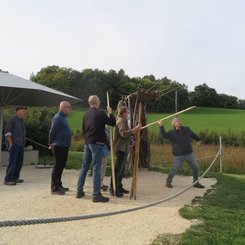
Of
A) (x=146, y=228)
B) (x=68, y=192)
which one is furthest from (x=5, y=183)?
(x=146, y=228)

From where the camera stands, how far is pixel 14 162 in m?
9.28

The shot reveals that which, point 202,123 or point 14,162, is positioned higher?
point 202,123

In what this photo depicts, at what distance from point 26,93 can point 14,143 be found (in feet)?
11.2

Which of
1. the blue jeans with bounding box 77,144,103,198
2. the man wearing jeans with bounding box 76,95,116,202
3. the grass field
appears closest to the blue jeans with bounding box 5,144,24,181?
the blue jeans with bounding box 77,144,103,198

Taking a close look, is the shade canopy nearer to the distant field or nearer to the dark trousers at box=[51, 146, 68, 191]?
the dark trousers at box=[51, 146, 68, 191]

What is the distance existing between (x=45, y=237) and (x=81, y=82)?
55.2 meters

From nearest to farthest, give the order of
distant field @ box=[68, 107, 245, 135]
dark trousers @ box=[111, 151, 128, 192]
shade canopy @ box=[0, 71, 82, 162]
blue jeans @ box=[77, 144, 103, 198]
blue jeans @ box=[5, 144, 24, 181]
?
1. blue jeans @ box=[77, 144, 103, 198]
2. dark trousers @ box=[111, 151, 128, 192]
3. blue jeans @ box=[5, 144, 24, 181]
4. shade canopy @ box=[0, 71, 82, 162]
5. distant field @ box=[68, 107, 245, 135]

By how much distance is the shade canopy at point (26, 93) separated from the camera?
36.7 feet

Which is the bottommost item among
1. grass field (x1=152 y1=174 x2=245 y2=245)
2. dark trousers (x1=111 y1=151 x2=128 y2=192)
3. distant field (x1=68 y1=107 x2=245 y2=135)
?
grass field (x1=152 y1=174 x2=245 y2=245)

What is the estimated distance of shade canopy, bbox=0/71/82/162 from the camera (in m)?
11.2

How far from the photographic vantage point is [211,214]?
6656 millimetres

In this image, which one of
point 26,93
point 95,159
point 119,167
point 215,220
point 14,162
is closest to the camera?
point 215,220

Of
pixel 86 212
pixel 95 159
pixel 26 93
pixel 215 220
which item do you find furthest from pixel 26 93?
pixel 215 220

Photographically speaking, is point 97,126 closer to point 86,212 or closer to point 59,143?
point 59,143
